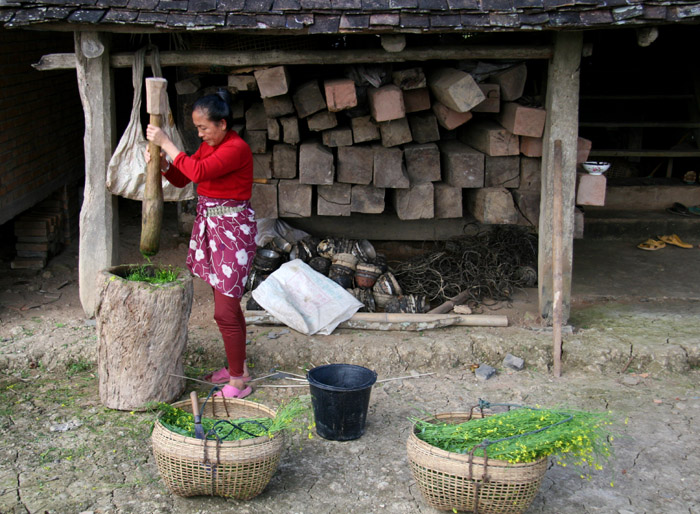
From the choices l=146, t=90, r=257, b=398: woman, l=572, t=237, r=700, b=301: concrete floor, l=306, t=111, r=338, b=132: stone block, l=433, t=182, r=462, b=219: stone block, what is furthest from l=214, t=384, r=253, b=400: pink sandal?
l=572, t=237, r=700, b=301: concrete floor

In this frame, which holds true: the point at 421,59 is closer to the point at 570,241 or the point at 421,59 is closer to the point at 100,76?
the point at 570,241

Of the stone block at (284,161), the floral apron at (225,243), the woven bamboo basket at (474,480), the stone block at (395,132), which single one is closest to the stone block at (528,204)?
the stone block at (395,132)

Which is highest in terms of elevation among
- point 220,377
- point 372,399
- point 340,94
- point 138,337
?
point 340,94

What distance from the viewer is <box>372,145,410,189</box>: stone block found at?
5.94 m

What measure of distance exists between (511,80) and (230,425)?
3.55 meters

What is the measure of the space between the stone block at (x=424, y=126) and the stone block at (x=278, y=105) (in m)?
1.03

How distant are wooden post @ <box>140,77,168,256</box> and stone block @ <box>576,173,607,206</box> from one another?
10.9ft

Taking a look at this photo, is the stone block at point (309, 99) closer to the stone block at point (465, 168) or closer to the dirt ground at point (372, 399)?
the stone block at point (465, 168)

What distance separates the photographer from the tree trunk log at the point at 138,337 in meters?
4.56

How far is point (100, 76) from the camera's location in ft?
17.9

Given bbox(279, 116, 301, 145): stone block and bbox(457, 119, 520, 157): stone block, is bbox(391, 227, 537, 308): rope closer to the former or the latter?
bbox(457, 119, 520, 157): stone block

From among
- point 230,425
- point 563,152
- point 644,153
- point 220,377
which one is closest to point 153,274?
point 220,377

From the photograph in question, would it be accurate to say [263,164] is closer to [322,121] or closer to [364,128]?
[322,121]

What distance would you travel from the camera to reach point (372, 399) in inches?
199
